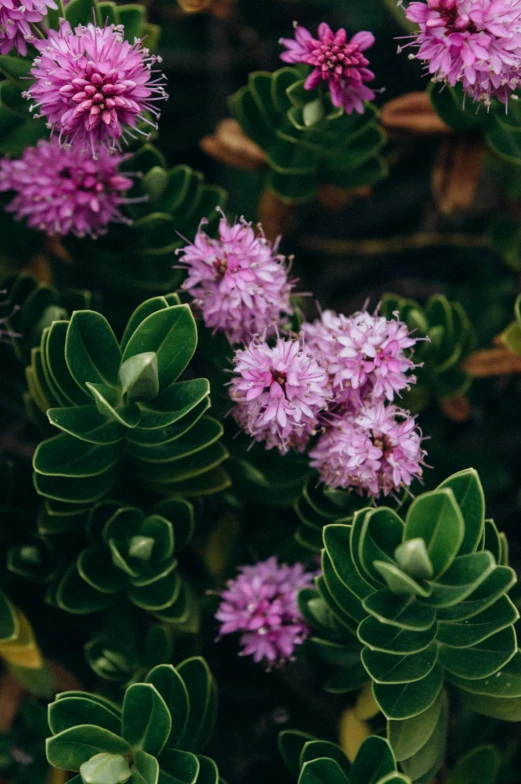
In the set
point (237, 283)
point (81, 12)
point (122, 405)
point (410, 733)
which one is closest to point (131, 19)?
point (81, 12)

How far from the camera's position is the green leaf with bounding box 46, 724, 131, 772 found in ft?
5.14

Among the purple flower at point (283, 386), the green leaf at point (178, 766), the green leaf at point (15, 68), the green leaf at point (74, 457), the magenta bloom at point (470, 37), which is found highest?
the magenta bloom at point (470, 37)

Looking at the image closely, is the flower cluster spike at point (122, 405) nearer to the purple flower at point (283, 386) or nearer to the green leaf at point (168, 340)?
the green leaf at point (168, 340)

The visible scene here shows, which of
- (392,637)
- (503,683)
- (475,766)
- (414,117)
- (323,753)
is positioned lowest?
(475,766)

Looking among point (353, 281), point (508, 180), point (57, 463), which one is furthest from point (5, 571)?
point (508, 180)

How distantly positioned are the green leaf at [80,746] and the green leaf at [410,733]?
1.73ft

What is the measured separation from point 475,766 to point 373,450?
0.81 meters

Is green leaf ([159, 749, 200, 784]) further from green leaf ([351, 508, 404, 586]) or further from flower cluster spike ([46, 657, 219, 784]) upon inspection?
green leaf ([351, 508, 404, 586])

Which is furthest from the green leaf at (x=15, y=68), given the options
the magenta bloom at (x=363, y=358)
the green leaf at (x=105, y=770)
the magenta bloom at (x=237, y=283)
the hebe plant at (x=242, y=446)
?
the green leaf at (x=105, y=770)

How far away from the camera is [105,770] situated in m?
1.54

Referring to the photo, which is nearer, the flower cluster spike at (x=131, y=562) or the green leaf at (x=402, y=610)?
the green leaf at (x=402, y=610)

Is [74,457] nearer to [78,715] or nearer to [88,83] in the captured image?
[78,715]

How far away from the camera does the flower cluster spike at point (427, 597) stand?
1.50m

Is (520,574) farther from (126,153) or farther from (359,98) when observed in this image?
(126,153)
